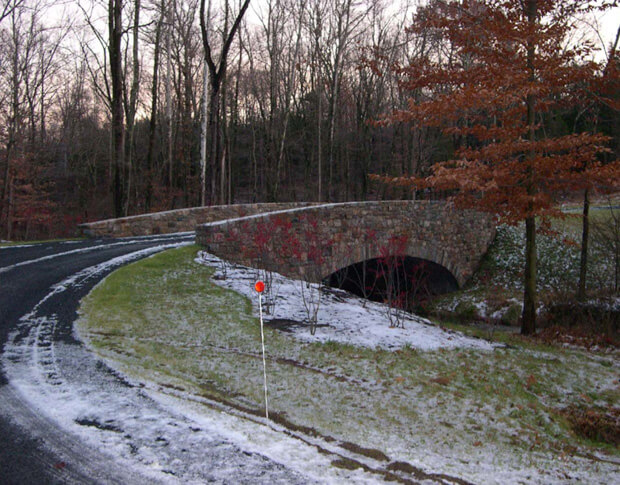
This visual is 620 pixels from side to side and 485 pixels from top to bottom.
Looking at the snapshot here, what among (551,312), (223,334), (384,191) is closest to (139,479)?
(223,334)

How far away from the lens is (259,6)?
76.2 ft

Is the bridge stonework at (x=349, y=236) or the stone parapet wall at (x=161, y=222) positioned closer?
the bridge stonework at (x=349, y=236)

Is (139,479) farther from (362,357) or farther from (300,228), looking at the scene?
(300,228)

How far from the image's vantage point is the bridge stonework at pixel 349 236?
10344 millimetres

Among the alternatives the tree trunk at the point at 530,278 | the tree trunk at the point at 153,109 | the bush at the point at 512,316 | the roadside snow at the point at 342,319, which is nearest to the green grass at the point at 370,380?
the roadside snow at the point at 342,319

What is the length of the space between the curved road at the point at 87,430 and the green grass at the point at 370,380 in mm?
387

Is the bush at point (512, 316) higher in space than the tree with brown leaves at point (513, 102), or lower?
lower

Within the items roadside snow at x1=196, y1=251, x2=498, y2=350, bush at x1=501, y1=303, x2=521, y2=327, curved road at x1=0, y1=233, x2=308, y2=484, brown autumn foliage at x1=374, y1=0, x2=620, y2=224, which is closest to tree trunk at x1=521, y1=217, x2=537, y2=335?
brown autumn foliage at x1=374, y1=0, x2=620, y2=224

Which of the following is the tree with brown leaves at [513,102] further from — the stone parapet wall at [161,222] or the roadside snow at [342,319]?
the stone parapet wall at [161,222]

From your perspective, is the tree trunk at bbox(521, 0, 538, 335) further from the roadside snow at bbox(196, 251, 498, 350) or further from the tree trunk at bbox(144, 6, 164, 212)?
the tree trunk at bbox(144, 6, 164, 212)

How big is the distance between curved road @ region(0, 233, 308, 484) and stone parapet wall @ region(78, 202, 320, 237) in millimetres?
8694

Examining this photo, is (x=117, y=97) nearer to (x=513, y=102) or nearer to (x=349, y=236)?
(x=349, y=236)

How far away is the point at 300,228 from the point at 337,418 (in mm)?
7868

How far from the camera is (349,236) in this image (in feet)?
42.0
